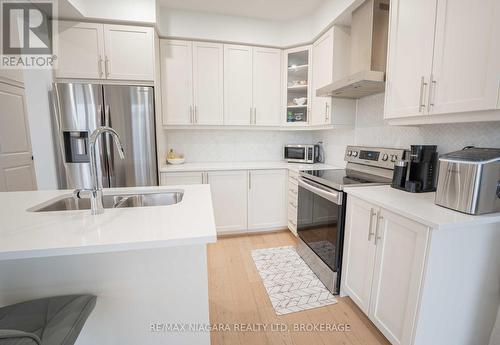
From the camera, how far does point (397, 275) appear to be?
1.32 metres

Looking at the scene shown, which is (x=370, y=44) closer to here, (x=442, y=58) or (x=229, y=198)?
(x=442, y=58)

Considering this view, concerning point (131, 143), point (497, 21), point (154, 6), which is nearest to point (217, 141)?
point (131, 143)

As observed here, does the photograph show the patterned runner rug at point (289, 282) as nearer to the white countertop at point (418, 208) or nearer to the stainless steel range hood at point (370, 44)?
the white countertop at point (418, 208)

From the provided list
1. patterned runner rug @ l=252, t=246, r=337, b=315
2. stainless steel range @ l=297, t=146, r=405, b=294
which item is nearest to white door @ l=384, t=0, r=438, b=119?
stainless steel range @ l=297, t=146, r=405, b=294

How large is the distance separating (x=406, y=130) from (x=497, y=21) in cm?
98

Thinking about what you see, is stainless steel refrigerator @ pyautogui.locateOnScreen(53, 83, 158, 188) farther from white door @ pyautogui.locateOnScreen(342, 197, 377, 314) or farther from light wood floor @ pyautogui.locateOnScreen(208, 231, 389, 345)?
white door @ pyautogui.locateOnScreen(342, 197, 377, 314)

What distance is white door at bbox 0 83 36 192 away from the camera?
2.70 metres

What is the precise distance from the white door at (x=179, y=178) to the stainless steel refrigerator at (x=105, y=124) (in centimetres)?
20

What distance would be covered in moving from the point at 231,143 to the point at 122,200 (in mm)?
1953

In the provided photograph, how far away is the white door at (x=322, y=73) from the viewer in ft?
8.33

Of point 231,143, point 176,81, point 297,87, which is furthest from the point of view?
A: point 231,143

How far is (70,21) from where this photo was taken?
2287 mm

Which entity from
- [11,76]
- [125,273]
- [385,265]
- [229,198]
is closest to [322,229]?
[385,265]

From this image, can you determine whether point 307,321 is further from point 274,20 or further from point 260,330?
point 274,20
